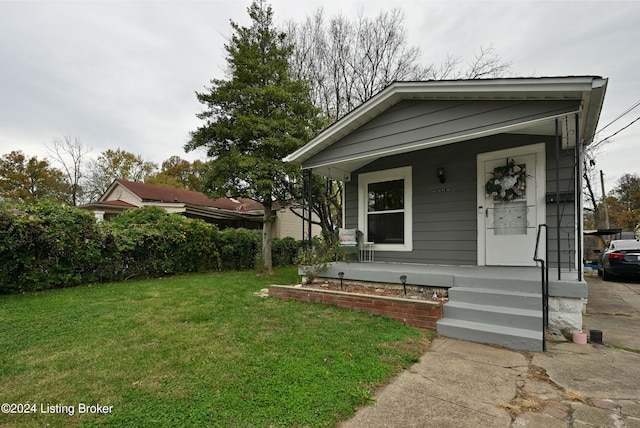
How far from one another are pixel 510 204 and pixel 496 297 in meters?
1.98

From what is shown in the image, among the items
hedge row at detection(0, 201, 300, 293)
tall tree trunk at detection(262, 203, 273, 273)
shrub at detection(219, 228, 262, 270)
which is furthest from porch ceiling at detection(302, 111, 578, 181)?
shrub at detection(219, 228, 262, 270)

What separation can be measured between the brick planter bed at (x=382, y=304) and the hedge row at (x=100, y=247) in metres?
4.54

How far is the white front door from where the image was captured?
4766 millimetres

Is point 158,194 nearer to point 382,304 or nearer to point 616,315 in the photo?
point 382,304

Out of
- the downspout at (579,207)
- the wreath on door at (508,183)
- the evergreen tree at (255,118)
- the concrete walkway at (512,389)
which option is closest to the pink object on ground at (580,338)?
the concrete walkway at (512,389)

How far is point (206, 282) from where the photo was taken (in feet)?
23.4

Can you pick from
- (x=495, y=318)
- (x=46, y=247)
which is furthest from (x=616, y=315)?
(x=46, y=247)

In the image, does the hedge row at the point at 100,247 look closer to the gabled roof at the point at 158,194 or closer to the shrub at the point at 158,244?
the shrub at the point at 158,244

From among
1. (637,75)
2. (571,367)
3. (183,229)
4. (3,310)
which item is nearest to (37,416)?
(3,310)

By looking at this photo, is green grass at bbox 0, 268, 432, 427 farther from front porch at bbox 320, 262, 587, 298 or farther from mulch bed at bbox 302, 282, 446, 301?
front porch at bbox 320, 262, 587, 298

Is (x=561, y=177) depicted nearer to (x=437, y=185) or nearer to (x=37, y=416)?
(x=437, y=185)

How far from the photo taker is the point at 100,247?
6.82m

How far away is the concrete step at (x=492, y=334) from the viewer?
317 cm

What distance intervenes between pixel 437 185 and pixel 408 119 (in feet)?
4.76
